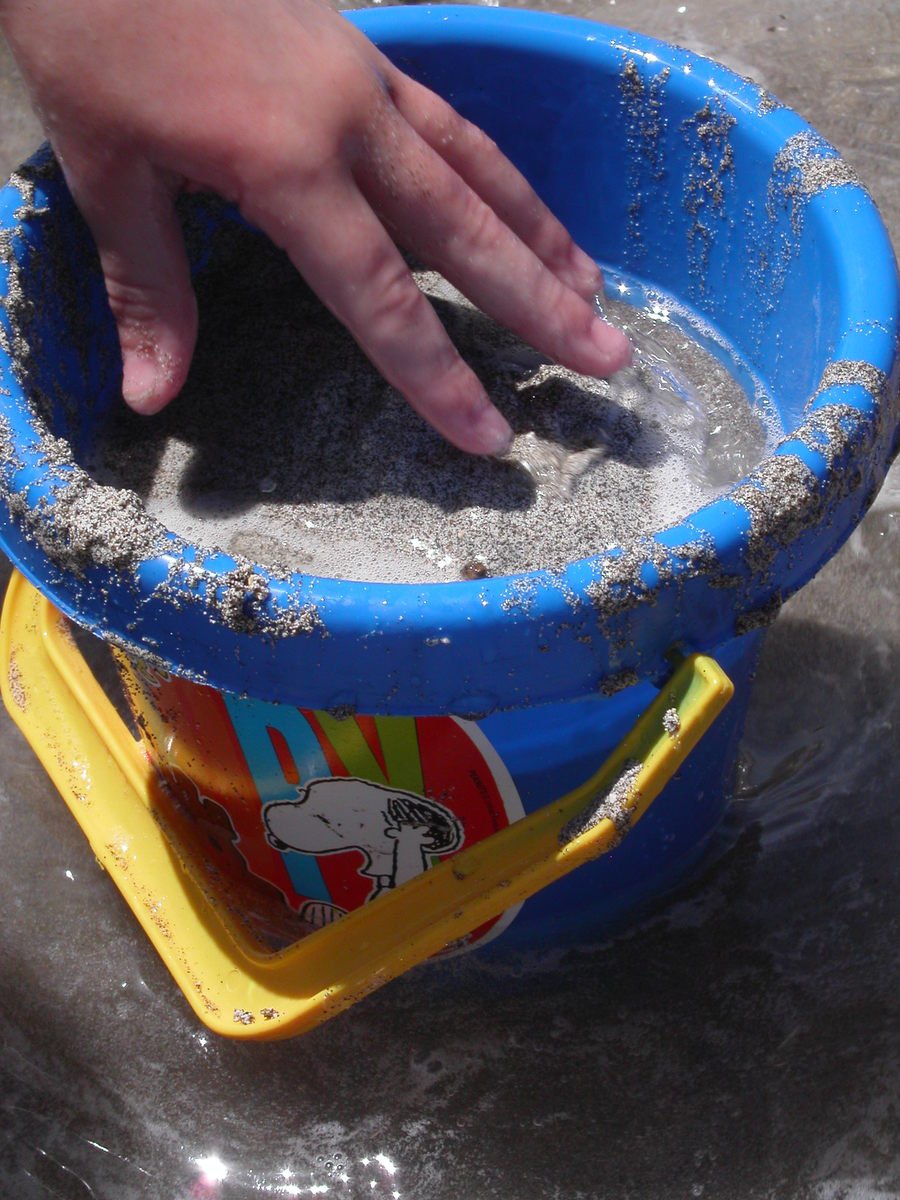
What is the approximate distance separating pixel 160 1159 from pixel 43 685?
0.39 metres

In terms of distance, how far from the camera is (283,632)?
725mm

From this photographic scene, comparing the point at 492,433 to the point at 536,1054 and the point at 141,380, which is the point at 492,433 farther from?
the point at 536,1054

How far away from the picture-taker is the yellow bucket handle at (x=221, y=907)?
2.59ft

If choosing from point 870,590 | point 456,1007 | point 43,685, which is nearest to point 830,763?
point 870,590

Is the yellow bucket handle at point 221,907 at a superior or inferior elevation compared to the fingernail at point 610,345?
inferior

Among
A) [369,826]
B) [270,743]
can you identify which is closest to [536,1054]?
[369,826]

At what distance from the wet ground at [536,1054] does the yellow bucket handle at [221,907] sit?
0.16m

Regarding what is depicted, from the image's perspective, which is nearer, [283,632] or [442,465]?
[283,632]

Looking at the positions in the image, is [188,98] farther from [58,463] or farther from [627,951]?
[627,951]

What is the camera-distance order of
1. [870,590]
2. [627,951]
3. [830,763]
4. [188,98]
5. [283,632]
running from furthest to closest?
1. [870,590]
2. [830,763]
3. [627,951]
4. [188,98]
5. [283,632]

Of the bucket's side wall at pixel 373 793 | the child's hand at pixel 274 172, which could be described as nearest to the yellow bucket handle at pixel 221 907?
the bucket's side wall at pixel 373 793

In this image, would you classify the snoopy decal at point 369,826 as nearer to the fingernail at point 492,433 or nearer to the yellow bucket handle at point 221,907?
the yellow bucket handle at point 221,907

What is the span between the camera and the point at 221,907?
0.96 meters

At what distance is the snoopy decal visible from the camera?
0.88m
